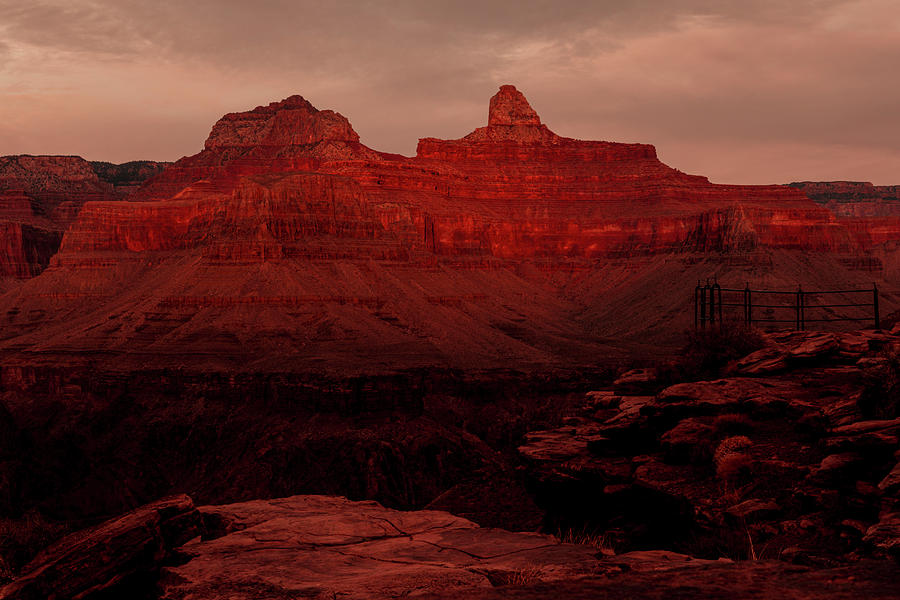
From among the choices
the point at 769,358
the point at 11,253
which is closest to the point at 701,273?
the point at 769,358

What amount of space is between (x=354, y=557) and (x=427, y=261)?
395 feet

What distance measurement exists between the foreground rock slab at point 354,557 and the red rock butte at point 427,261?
65419mm

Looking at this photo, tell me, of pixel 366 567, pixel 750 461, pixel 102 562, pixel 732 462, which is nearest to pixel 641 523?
pixel 732 462

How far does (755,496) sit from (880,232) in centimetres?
18496

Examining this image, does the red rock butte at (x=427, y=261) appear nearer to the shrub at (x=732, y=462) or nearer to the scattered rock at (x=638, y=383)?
the scattered rock at (x=638, y=383)

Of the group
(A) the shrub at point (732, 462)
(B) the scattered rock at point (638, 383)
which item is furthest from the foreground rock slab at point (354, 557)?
(B) the scattered rock at point (638, 383)

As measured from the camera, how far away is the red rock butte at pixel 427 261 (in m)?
94.9

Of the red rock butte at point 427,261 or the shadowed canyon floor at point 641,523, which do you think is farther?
the red rock butte at point 427,261

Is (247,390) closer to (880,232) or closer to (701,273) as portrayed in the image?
(701,273)

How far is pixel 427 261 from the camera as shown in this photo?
439 feet

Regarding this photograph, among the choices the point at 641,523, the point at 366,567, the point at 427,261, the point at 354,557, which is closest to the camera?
the point at 366,567

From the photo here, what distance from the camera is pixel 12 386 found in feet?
306

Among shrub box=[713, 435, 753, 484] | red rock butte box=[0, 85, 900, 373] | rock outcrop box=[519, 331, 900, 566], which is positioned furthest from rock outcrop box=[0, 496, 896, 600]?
red rock butte box=[0, 85, 900, 373]

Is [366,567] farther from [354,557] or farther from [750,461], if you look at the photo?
[750,461]
